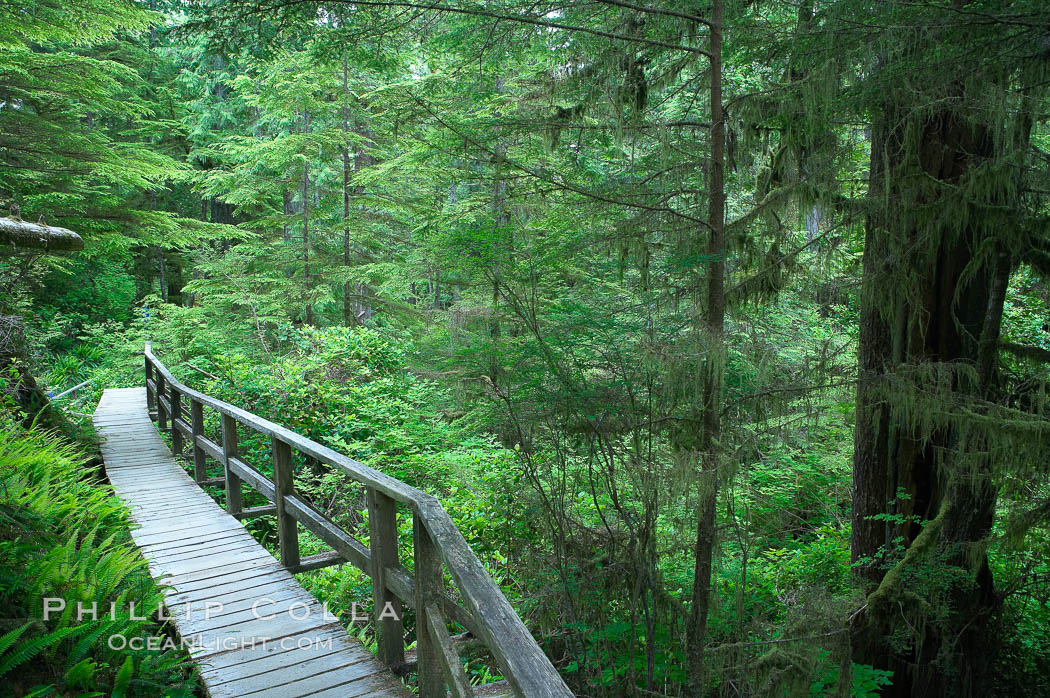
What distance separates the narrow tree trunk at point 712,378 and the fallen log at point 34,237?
462cm

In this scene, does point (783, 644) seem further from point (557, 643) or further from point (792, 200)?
point (792, 200)

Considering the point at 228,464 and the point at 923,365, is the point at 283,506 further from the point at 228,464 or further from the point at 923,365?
the point at 923,365

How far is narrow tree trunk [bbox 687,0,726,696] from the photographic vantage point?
4.05m

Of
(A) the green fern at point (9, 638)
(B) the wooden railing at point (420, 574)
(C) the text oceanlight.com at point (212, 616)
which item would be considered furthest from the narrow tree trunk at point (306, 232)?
(A) the green fern at point (9, 638)

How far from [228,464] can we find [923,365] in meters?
5.87

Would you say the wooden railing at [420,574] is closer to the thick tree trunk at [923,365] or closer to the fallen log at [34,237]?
A: the fallen log at [34,237]

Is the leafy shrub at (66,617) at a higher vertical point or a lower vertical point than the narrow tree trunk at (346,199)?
lower

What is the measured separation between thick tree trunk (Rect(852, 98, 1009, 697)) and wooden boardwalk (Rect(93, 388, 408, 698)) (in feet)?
12.1

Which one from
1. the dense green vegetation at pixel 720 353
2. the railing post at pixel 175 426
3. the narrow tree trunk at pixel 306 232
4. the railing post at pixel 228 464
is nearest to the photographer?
the dense green vegetation at pixel 720 353

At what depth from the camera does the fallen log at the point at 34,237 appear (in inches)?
161

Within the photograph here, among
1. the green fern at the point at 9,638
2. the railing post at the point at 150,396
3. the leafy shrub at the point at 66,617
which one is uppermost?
the green fern at the point at 9,638

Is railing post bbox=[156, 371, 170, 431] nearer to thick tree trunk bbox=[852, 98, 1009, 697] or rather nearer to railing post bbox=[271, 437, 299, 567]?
railing post bbox=[271, 437, 299, 567]

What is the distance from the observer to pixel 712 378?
161 inches

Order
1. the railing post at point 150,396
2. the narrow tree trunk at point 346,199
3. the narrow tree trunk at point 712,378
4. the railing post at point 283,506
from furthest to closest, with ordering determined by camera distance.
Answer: the narrow tree trunk at point 346,199, the railing post at point 150,396, the railing post at point 283,506, the narrow tree trunk at point 712,378
